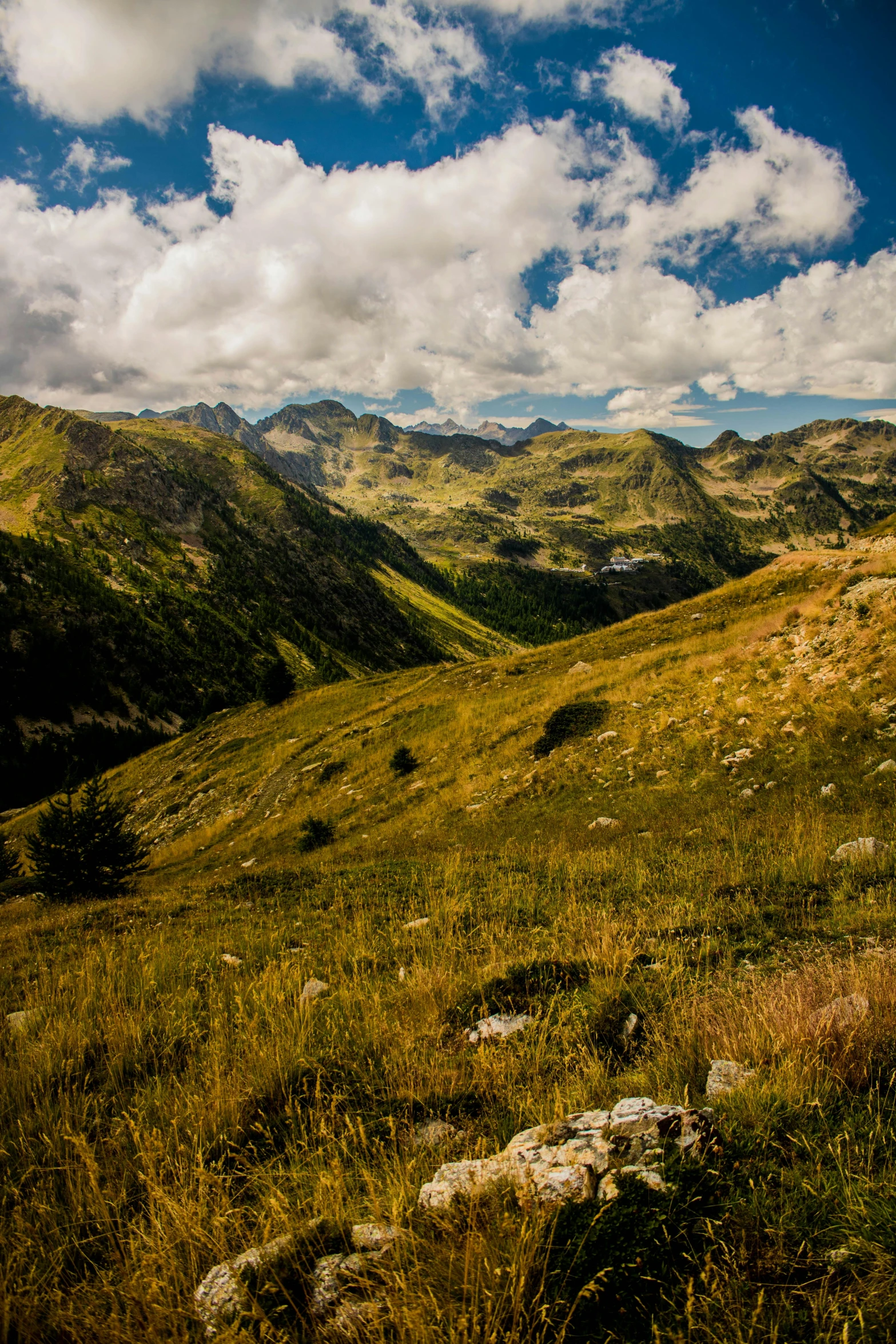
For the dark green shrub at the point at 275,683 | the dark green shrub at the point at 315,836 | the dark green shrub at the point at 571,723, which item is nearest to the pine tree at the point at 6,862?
the dark green shrub at the point at 315,836

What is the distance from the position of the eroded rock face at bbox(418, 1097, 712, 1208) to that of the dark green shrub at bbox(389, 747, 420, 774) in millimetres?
20433

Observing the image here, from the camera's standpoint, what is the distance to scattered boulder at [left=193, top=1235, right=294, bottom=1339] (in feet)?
7.75

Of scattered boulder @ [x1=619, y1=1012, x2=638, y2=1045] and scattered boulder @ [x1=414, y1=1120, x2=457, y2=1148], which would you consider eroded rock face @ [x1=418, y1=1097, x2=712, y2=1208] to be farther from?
scattered boulder @ [x1=619, y1=1012, x2=638, y2=1045]

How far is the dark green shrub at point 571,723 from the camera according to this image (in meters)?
19.0

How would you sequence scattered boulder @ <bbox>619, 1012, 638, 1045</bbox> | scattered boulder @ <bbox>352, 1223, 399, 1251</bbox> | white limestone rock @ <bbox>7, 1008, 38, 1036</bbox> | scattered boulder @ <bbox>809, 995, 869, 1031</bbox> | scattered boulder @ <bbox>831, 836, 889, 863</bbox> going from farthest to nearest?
scattered boulder @ <bbox>831, 836, 889, 863</bbox>, white limestone rock @ <bbox>7, 1008, 38, 1036</bbox>, scattered boulder @ <bbox>619, 1012, 638, 1045</bbox>, scattered boulder @ <bbox>809, 995, 869, 1031</bbox>, scattered boulder @ <bbox>352, 1223, 399, 1251</bbox>

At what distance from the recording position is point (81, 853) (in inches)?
625

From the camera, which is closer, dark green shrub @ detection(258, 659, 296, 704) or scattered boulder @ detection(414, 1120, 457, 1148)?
scattered boulder @ detection(414, 1120, 457, 1148)

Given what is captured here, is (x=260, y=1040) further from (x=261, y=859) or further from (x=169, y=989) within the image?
(x=261, y=859)

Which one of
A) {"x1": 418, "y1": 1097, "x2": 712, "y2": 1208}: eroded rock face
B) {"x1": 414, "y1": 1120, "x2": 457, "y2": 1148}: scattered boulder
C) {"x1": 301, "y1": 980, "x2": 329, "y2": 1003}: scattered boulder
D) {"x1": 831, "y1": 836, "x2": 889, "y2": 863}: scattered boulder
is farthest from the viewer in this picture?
{"x1": 831, "y1": 836, "x2": 889, "y2": 863}: scattered boulder

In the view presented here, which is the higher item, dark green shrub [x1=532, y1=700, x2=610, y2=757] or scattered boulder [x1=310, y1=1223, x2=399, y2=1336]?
scattered boulder [x1=310, y1=1223, x2=399, y2=1336]

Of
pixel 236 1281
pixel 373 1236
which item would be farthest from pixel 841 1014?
pixel 236 1281

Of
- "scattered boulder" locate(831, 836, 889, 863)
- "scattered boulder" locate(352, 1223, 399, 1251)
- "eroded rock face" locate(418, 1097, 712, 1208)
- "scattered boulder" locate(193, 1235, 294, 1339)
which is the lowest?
"scattered boulder" locate(831, 836, 889, 863)

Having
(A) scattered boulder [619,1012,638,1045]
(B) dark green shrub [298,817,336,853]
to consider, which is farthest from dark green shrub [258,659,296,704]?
(A) scattered boulder [619,1012,638,1045]

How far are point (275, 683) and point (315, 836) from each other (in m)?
33.2
